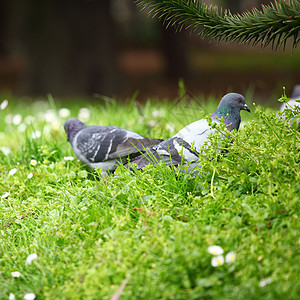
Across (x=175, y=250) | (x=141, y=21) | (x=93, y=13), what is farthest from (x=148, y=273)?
(x=141, y=21)

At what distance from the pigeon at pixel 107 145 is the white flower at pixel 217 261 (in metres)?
1.42

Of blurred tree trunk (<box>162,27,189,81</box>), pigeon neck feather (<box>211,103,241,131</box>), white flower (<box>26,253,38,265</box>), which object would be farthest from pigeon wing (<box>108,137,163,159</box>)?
blurred tree trunk (<box>162,27,189,81</box>)

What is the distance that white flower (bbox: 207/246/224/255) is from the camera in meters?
1.87

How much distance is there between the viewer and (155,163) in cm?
291

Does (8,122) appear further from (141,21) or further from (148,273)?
(141,21)

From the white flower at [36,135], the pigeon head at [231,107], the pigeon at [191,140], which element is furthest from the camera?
the white flower at [36,135]

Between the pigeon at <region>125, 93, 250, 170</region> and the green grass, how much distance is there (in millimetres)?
179

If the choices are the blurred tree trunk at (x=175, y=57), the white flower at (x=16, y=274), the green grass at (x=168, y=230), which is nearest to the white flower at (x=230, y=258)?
the green grass at (x=168, y=230)

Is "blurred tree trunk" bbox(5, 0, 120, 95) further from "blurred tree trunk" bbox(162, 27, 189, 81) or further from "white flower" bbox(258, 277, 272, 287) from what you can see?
"white flower" bbox(258, 277, 272, 287)

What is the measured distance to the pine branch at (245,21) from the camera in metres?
2.38

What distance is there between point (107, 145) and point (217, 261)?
171 cm

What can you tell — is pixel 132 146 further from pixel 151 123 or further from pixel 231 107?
pixel 151 123

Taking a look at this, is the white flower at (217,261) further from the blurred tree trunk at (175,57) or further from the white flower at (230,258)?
the blurred tree trunk at (175,57)

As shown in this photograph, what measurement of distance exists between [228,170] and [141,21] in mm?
14157
